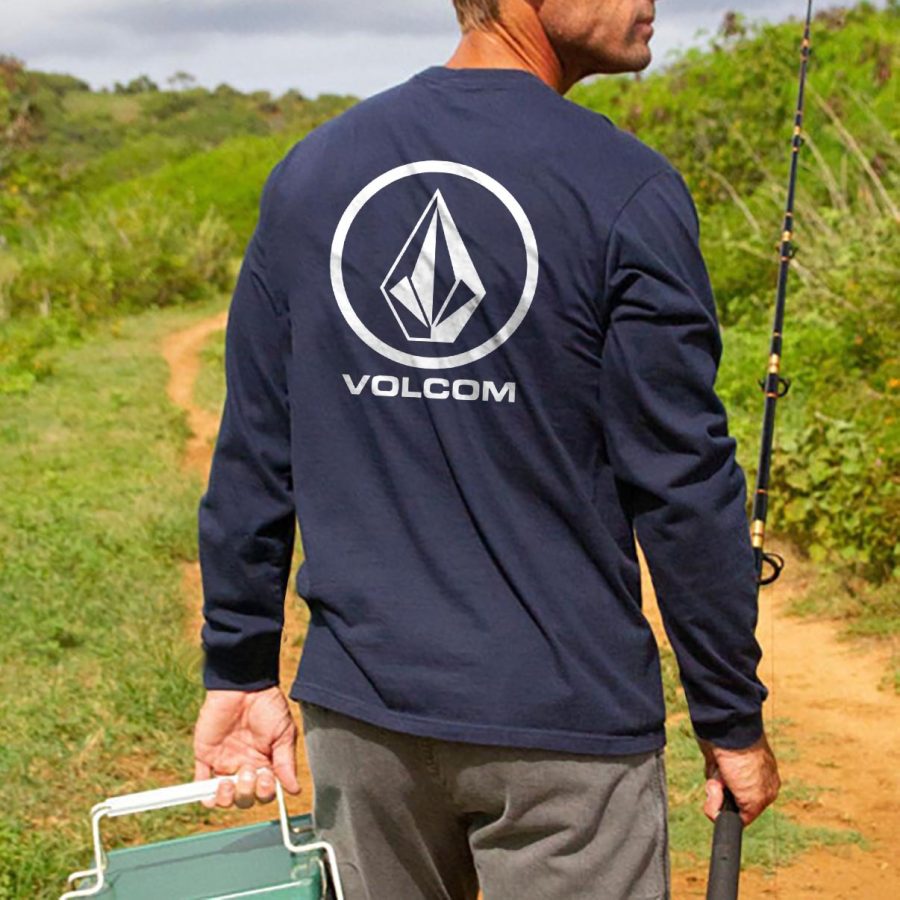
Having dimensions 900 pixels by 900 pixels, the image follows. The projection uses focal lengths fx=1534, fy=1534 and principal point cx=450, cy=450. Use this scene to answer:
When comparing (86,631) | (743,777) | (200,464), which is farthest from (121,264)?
Result: (743,777)

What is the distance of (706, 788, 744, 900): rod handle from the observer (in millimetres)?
2049

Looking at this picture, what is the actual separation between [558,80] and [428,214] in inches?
10.9

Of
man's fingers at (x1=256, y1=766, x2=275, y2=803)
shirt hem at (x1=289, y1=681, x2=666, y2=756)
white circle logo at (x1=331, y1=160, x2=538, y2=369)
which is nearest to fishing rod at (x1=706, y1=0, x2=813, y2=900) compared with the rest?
shirt hem at (x1=289, y1=681, x2=666, y2=756)

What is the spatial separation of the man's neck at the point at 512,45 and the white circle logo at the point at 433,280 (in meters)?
0.17

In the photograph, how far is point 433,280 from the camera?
1.87 meters

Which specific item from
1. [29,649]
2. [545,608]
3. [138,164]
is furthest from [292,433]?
[138,164]

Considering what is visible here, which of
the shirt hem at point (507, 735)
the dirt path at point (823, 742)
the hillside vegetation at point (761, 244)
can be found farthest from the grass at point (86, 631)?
the hillside vegetation at point (761, 244)

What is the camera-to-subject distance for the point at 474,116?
1.88 meters

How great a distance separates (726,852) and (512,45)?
1106 mm

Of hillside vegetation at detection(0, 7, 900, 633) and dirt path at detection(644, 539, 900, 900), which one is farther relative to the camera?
hillside vegetation at detection(0, 7, 900, 633)

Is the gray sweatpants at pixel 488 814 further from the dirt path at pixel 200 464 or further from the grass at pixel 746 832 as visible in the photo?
the dirt path at pixel 200 464

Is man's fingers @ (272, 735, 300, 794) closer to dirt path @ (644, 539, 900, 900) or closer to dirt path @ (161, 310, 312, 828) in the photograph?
dirt path @ (644, 539, 900, 900)

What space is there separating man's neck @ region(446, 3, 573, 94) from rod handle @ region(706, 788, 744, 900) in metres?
0.99

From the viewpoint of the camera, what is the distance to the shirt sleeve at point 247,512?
6.90 ft
